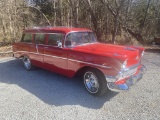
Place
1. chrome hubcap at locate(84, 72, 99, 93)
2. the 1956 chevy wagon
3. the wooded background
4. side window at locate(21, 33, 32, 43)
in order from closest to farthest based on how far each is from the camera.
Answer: the 1956 chevy wagon, chrome hubcap at locate(84, 72, 99, 93), side window at locate(21, 33, 32, 43), the wooded background

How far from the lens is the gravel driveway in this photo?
3.41 meters

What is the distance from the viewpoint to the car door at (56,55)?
4802mm

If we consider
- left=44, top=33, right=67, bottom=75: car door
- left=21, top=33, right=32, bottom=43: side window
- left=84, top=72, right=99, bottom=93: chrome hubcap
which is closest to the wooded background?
left=21, top=33, right=32, bottom=43: side window

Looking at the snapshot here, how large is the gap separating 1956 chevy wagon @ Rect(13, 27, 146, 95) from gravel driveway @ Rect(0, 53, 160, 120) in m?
0.38

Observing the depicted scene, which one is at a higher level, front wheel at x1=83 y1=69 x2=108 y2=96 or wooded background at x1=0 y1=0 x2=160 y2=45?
wooded background at x1=0 y1=0 x2=160 y2=45

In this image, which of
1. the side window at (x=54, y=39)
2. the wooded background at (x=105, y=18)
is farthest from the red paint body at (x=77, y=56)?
the wooded background at (x=105, y=18)

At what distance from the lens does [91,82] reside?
14.0ft

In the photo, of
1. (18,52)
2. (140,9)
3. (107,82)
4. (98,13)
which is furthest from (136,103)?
(140,9)

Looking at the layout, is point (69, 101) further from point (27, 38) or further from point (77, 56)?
point (27, 38)

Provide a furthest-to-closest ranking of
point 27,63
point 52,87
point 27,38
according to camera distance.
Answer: point 27,63 → point 27,38 → point 52,87

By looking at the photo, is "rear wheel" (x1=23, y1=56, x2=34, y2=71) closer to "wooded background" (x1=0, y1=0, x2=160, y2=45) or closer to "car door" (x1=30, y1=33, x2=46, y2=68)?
"car door" (x1=30, y1=33, x2=46, y2=68)

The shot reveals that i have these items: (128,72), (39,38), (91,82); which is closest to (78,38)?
(91,82)

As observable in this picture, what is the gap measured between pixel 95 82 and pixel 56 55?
156 centimetres

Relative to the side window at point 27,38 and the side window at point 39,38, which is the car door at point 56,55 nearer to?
the side window at point 39,38
